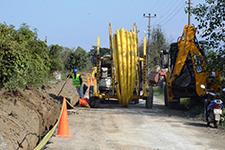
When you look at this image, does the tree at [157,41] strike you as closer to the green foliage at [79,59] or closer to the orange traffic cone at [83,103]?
the green foliage at [79,59]

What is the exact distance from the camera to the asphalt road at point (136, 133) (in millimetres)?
11593

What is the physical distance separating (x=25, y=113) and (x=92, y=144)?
1676 millimetres

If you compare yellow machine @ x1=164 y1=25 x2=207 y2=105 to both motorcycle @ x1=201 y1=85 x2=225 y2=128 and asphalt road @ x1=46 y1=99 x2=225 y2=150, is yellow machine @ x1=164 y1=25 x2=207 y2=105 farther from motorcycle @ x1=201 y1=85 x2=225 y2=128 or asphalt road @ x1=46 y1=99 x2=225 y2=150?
motorcycle @ x1=201 y1=85 x2=225 y2=128

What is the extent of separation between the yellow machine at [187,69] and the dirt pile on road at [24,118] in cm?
762

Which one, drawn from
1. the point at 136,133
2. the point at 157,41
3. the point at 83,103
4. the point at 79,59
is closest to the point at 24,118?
the point at 136,133

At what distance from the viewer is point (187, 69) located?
2152 cm

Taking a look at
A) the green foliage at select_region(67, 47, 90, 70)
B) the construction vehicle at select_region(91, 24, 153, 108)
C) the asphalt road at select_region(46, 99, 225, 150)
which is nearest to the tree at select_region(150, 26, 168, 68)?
the green foliage at select_region(67, 47, 90, 70)

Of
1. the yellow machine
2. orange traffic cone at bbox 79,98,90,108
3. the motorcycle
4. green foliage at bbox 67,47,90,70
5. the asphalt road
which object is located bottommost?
the asphalt road

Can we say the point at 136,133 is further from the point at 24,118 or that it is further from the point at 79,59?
the point at 79,59

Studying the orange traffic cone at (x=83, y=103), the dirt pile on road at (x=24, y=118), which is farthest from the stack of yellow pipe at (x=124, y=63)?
the dirt pile on road at (x=24, y=118)

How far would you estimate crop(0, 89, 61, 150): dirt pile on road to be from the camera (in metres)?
9.04

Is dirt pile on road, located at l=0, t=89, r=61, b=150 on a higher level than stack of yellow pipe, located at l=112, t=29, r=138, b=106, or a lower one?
lower

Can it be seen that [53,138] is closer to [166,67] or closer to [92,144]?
[92,144]

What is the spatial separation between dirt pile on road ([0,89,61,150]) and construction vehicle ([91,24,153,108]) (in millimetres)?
7615
